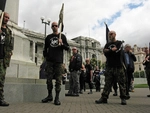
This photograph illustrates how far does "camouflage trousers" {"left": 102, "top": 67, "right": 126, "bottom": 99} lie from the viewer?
494 centimetres

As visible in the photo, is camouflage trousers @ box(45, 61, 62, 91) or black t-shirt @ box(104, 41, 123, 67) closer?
camouflage trousers @ box(45, 61, 62, 91)

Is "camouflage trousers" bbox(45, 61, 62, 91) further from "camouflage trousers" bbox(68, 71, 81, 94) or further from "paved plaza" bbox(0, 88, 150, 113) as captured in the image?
"camouflage trousers" bbox(68, 71, 81, 94)

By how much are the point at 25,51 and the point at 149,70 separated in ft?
16.0

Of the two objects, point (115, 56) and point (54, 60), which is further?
point (115, 56)

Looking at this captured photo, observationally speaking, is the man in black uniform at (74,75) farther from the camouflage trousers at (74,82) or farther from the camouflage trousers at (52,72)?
the camouflage trousers at (52,72)

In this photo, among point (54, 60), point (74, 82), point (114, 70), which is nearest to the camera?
point (54, 60)

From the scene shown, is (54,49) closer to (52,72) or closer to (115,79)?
(52,72)

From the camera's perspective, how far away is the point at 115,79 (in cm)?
511

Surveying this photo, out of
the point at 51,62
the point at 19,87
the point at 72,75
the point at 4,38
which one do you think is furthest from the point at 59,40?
the point at 72,75

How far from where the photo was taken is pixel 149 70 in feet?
23.0

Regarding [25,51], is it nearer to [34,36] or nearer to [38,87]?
[38,87]

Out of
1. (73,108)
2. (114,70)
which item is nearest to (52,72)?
(73,108)

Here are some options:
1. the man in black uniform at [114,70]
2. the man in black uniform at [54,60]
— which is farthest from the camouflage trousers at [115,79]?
the man in black uniform at [54,60]

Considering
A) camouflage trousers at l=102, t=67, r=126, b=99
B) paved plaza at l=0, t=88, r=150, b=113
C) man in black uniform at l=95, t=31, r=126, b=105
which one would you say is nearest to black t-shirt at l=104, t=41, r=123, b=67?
man in black uniform at l=95, t=31, r=126, b=105
